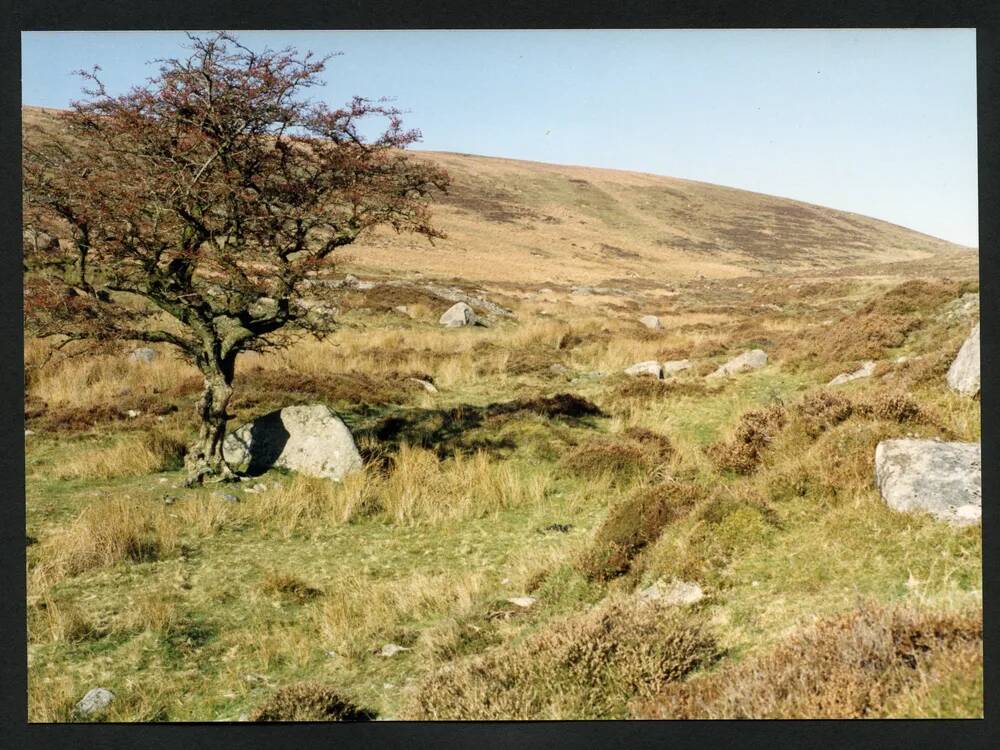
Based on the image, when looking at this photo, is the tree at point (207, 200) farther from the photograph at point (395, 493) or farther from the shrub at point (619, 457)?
the shrub at point (619, 457)

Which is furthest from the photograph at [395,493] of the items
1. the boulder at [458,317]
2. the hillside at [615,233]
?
the hillside at [615,233]

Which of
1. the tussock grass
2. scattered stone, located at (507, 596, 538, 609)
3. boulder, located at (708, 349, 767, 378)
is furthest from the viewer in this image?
boulder, located at (708, 349, 767, 378)

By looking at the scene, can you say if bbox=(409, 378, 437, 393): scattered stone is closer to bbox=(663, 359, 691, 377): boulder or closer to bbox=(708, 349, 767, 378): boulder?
bbox=(663, 359, 691, 377): boulder

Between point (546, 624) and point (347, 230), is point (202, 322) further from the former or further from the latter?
point (546, 624)

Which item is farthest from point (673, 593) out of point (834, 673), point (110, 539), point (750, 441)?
point (110, 539)

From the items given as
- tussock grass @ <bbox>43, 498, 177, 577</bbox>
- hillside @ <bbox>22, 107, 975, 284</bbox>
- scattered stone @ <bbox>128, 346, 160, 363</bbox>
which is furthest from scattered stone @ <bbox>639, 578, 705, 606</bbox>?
hillside @ <bbox>22, 107, 975, 284</bbox>

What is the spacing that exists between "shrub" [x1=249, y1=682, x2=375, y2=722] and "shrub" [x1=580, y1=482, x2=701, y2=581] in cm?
265

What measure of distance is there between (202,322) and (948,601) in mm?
9286

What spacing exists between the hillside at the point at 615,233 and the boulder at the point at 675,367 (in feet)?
77.4

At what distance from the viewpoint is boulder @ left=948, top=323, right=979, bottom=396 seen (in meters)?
8.37

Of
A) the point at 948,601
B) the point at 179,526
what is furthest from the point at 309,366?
the point at 948,601

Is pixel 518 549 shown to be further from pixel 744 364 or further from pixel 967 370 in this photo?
pixel 744 364

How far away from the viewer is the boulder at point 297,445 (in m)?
9.88

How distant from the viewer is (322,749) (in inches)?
191
